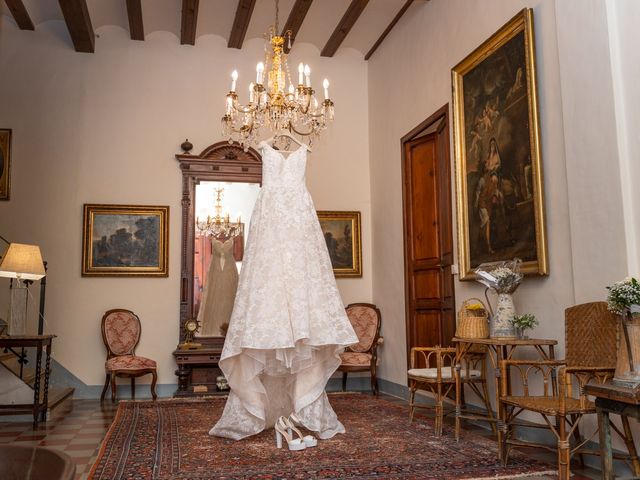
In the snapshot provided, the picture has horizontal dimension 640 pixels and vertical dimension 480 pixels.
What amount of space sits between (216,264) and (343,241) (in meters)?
1.72

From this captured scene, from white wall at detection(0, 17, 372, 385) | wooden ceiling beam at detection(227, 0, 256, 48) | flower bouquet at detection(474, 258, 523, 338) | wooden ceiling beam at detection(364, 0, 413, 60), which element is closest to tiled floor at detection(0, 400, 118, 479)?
white wall at detection(0, 17, 372, 385)

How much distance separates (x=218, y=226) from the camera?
23.4ft

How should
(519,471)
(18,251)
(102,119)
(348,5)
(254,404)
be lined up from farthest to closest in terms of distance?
(102,119)
(348,5)
(18,251)
(254,404)
(519,471)

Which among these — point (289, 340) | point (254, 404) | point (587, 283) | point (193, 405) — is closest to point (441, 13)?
point (587, 283)

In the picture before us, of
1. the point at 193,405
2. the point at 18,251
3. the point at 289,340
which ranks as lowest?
the point at 193,405

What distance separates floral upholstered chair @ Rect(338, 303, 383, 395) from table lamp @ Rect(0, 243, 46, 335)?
3.36 metres

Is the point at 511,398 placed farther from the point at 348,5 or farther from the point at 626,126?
the point at 348,5

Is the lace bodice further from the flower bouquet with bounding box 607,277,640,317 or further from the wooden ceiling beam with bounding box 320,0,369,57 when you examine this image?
the wooden ceiling beam with bounding box 320,0,369,57

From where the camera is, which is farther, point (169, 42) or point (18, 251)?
point (169, 42)

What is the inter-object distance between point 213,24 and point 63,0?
178 cm

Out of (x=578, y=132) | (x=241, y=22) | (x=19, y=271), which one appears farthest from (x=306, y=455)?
(x=241, y=22)

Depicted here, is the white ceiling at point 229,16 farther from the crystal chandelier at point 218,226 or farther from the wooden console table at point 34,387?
the wooden console table at point 34,387

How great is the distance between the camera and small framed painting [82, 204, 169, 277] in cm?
691

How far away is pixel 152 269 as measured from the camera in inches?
277
